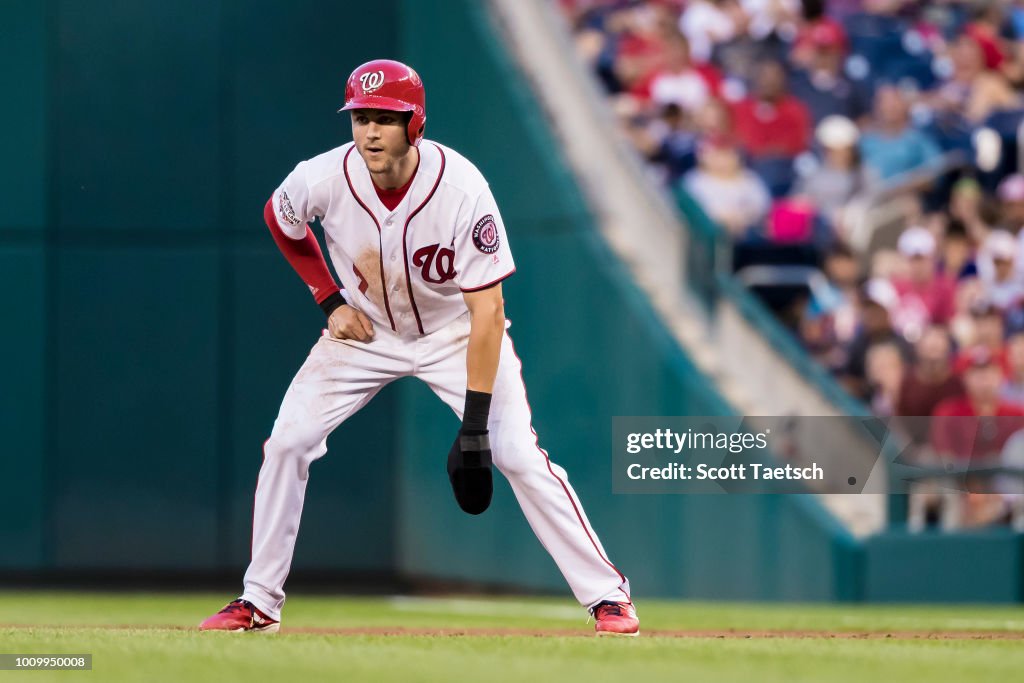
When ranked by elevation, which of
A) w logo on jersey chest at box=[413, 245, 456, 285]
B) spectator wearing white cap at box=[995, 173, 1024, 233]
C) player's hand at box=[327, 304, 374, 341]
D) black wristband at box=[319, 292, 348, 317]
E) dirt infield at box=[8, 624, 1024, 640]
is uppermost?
spectator wearing white cap at box=[995, 173, 1024, 233]

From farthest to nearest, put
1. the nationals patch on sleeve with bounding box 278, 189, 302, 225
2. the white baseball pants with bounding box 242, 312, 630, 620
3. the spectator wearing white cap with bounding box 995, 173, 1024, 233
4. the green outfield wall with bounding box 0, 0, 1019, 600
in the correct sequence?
1. the green outfield wall with bounding box 0, 0, 1019, 600
2. the spectator wearing white cap with bounding box 995, 173, 1024, 233
3. the nationals patch on sleeve with bounding box 278, 189, 302, 225
4. the white baseball pants with bounding box 242, 312, 630, 620

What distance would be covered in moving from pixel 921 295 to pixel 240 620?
5483mm

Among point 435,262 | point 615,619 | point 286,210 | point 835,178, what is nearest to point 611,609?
point 615,619

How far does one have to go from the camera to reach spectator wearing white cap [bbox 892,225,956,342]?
10266 mm

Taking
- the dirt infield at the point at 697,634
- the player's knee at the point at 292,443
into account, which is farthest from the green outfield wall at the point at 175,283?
the player's knee at the point at 292,443

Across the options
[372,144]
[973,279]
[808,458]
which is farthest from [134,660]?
[973,279]

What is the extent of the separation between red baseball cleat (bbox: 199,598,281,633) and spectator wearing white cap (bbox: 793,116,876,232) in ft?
19.1

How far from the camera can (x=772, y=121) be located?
462 inches

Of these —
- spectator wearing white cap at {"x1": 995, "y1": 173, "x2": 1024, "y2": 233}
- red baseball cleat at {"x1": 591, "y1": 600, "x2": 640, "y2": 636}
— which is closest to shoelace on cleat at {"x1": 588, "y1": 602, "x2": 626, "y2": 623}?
red baseball cleat at {"x1": 591, "y1": 600, "x2": 640, "y2": 636}

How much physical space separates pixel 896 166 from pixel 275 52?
4267mm

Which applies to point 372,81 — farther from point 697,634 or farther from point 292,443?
point 697,634

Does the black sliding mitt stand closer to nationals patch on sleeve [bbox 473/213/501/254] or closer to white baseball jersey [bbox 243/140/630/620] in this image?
white baseball jersey [bbox 243/140/630/620]

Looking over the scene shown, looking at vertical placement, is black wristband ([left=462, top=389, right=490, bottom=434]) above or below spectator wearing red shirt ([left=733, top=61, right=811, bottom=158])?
below

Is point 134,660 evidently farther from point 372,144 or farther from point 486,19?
point 486,19
